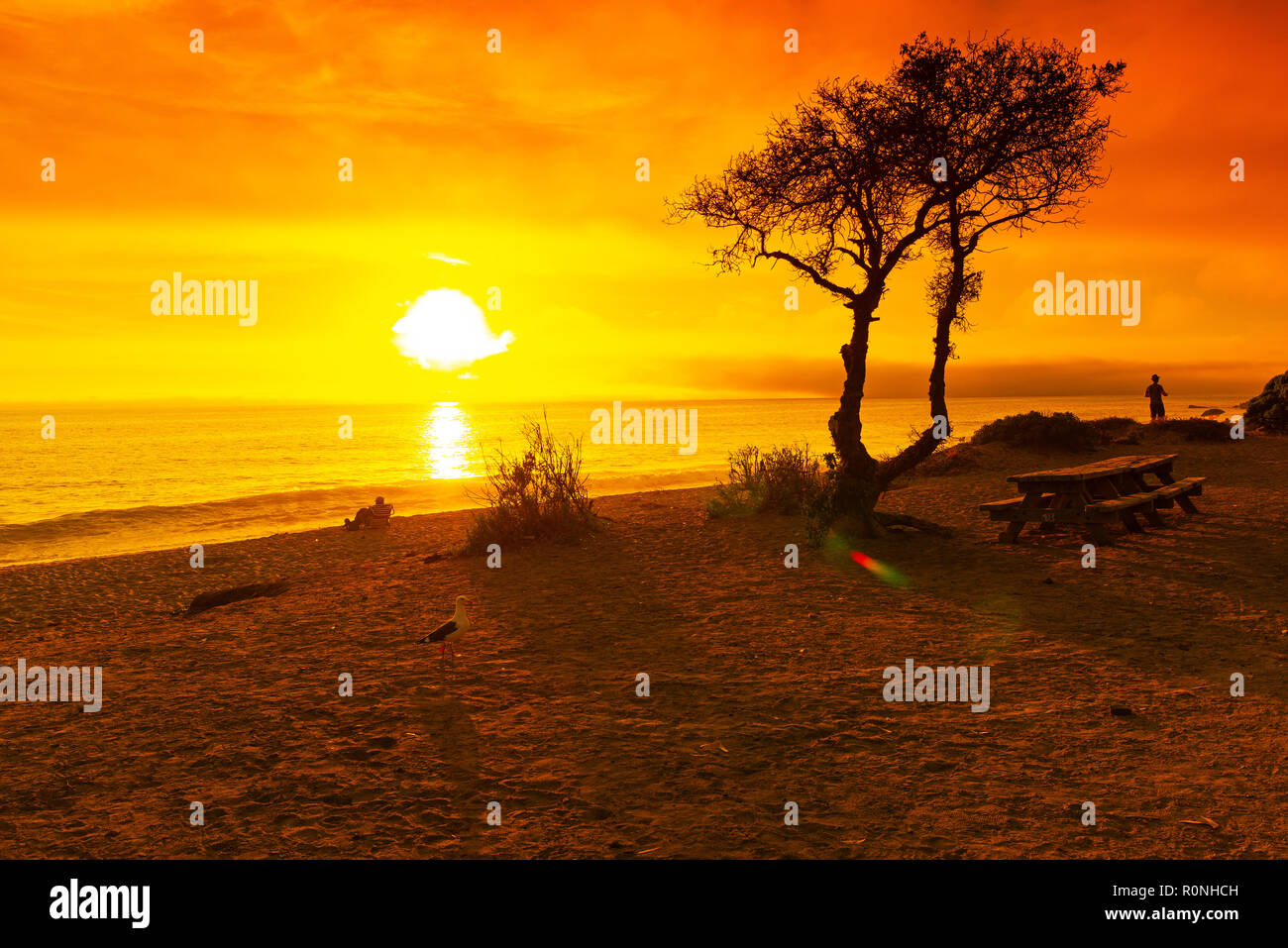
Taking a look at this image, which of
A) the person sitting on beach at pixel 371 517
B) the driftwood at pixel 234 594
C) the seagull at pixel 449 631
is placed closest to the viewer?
the seagull at pixel 449 631

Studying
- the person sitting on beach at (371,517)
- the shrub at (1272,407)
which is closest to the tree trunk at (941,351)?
the person sitting on beach at (371,517)

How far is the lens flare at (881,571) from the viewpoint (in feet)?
35.6

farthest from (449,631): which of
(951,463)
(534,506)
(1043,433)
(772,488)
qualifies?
(1043,433)

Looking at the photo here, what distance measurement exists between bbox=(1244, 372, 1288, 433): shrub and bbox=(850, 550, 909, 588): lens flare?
24.0m

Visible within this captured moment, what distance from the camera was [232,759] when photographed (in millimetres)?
5691

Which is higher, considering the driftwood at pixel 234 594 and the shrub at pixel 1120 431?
the shrub at pixel 1120 431

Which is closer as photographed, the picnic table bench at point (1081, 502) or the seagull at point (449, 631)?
the seagull at point (449, 631)

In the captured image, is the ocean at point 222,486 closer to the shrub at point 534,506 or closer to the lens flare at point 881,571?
the shrub at point 534,506

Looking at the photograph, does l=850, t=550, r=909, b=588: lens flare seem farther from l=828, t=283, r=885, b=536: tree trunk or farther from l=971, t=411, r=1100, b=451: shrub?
l=971, t=411, r=1100, b=451: shrub

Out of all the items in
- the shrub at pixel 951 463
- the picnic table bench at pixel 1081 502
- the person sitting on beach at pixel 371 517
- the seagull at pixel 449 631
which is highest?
the shrub at pixel 951 463

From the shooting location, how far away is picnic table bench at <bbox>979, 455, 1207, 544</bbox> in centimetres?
1232

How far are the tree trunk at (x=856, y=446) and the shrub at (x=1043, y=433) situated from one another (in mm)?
13128
